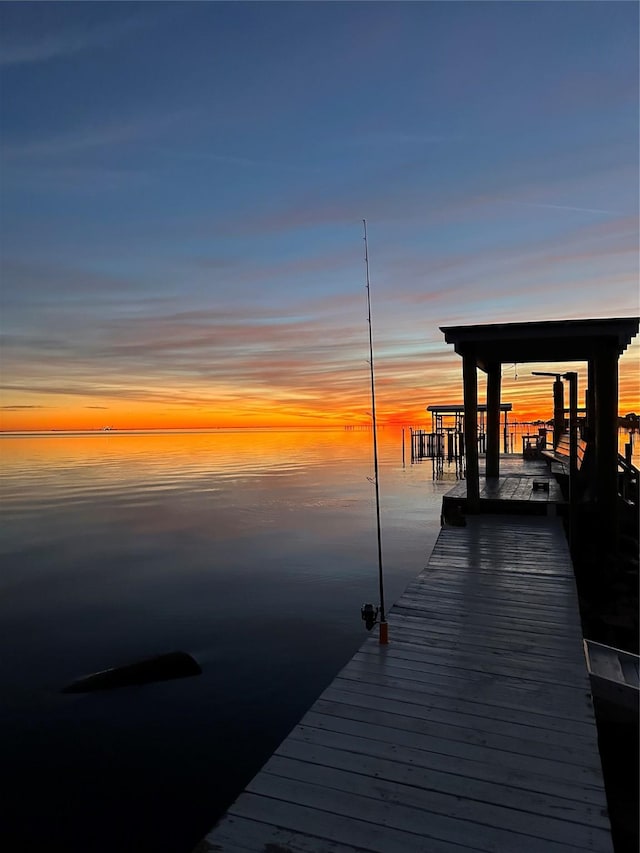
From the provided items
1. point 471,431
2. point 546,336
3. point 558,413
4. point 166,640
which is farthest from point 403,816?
point 558,413

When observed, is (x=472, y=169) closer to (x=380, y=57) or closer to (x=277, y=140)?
(x=380, y=57)

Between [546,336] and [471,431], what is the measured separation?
2.67m

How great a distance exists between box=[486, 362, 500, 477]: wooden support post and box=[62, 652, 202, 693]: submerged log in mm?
10541

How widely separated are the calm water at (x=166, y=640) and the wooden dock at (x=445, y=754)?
3.18m

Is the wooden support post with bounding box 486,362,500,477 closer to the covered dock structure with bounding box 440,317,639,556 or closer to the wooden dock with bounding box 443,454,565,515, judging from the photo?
the wooden dock with bounding box 443,454,565,515

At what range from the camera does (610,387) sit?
37.1 ft

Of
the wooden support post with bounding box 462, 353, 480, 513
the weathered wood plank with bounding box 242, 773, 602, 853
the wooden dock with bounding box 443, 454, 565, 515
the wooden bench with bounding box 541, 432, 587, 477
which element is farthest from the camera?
the wooden bench with bounding box 541, 432, 587, 477

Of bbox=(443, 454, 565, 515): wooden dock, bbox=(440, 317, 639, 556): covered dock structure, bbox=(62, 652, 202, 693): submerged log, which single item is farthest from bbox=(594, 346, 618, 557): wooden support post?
bbox=(62, 652, 202, 693): submerged log

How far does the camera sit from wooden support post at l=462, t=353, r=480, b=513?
39.6 feet

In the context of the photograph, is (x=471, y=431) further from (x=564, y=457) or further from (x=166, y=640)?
(x=166, y=640)

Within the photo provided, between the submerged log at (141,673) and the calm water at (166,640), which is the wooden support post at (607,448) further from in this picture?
the submerged log at (141,673)

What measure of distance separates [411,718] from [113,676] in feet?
23.4

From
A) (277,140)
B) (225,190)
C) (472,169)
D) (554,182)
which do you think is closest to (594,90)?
(554,182)

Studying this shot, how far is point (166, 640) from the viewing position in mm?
11500
